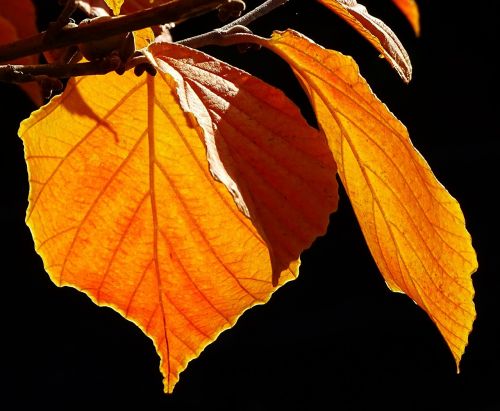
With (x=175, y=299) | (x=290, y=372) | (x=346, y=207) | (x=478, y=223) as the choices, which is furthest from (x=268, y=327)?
(x=175, y=299)

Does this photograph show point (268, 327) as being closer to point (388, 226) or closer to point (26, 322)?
point (26, 322)

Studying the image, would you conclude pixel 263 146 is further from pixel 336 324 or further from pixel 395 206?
pixel 336 324

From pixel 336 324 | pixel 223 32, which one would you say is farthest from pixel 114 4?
pixel 336 324

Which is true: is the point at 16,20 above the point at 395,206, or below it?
above

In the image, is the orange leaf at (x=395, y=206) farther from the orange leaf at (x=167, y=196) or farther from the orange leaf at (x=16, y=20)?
the orange leaf at (x=16, y=20)

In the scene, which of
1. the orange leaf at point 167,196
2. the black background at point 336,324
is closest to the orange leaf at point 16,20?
the orange leaf at point 167,196

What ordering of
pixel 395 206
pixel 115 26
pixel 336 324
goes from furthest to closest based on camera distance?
pixel 336 324 → pixel 395 206 → pixel 115 26
